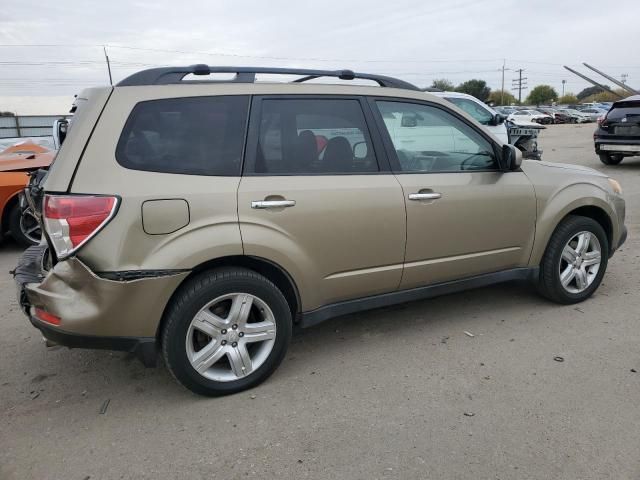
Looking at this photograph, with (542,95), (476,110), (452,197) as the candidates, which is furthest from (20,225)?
(542,95)

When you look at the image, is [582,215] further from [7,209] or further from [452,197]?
[7,209]

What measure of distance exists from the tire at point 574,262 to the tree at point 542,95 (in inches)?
4551

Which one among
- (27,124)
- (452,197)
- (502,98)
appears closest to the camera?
(452,197)

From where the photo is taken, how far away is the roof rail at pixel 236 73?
297 centimetres

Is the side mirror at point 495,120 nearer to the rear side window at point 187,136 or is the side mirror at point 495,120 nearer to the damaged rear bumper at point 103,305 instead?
the rear side window at point 187,136

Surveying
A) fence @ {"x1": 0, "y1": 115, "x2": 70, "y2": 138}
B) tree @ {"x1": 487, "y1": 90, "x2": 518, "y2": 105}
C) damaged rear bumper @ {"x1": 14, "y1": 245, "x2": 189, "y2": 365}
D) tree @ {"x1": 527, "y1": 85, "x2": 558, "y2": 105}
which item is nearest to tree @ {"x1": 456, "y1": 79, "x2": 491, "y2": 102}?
tree @ {"x1": 487, "y1": 90, "x2": 518, "y2": 105}

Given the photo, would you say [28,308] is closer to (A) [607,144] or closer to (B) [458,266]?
A: (B) [458,266]

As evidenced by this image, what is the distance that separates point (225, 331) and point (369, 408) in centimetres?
92

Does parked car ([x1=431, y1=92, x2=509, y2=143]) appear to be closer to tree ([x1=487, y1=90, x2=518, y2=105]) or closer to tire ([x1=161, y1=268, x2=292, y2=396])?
tire ([x1=161, y1=268, x2=292, y2=396])

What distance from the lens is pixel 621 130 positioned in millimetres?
11727

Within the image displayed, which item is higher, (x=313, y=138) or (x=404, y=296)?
(x=313, y=138)

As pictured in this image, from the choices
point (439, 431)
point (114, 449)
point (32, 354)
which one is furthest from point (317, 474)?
point (32, 354)

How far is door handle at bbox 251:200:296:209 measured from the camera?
2.97 metres

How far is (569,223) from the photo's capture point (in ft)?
13.7
